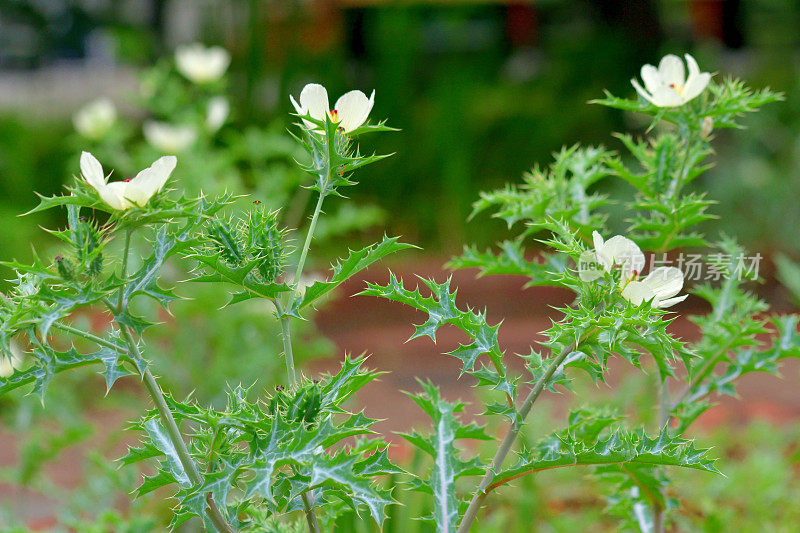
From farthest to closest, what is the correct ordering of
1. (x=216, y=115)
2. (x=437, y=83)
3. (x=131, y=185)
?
(x=437, y=83) → (x=216, y=115) → (x=131, y=185)

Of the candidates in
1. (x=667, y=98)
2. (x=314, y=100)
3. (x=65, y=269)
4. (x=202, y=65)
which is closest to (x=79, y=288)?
(x=65, y=269)

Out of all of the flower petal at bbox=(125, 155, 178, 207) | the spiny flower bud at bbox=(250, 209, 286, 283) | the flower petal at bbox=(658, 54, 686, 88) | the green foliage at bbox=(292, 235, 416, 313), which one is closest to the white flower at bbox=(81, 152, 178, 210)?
the flower petal at bbox=(125, 155, 178, 207)

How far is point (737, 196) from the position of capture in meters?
4.62

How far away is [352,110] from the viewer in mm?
1098

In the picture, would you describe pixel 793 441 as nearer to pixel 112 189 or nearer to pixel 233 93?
pixel 112 189

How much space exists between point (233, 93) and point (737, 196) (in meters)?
3.03

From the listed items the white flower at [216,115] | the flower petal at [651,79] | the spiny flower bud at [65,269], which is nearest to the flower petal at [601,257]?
the flower petal at [651,79]

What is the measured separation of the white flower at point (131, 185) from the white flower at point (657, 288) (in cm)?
56

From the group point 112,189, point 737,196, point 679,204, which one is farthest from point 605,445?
point 737,196

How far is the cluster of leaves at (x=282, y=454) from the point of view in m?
0.94

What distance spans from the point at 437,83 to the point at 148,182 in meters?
5.07

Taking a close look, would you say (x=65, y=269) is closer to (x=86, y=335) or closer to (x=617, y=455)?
(x=86, y=335)

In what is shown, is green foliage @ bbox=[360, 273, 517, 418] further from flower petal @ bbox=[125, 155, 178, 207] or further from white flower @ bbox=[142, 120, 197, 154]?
white flower @ bbox=[142, 120, 197, 154]

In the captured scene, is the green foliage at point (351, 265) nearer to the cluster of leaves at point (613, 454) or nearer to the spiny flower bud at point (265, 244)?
the spiny flower bud at point (265, 244)
